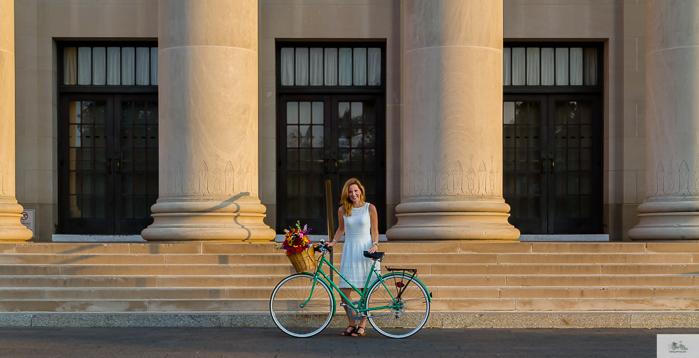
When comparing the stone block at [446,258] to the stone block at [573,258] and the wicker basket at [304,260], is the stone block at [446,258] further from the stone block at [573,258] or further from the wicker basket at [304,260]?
the wicker basket at [304,260]

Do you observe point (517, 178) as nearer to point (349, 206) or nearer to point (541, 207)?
point (541, 207)

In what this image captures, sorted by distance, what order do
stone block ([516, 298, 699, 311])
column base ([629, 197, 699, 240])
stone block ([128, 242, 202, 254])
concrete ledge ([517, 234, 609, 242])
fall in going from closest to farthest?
stone block ([516, 298, 699, 311]), stone block ([128, 242, 202, 254]), column base ([629, 197, 699, 240]), concrete ledge ([517, 234, 609, 242])

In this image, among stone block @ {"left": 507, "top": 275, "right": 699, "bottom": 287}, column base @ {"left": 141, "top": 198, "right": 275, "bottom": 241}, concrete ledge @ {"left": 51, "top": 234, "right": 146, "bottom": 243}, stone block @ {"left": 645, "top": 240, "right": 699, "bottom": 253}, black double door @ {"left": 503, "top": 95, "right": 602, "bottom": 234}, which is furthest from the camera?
black double door @ {"left": 503, "top": 95, "right": 602, "bottom": 234}

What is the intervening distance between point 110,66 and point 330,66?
5214 millimetres

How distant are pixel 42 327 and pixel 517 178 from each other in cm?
1200

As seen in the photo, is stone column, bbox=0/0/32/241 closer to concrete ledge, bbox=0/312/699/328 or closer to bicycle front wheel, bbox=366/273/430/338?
concrete ledge, bbox=0/312/699/328

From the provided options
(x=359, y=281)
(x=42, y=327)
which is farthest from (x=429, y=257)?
(x=42, y=327)

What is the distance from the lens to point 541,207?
2011 centimetres

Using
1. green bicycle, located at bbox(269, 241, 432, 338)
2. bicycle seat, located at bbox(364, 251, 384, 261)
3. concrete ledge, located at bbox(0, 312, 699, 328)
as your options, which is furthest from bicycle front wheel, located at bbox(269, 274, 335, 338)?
concrete ledge, located at bbox(0, 312, 699, 328)

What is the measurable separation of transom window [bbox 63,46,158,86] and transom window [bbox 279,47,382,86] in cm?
320

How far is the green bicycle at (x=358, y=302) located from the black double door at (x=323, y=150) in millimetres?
9512

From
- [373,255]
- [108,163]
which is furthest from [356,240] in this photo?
[108,163]

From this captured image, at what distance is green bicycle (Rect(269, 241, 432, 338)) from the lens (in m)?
10.3

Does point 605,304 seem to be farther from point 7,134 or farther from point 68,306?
point 7,134
